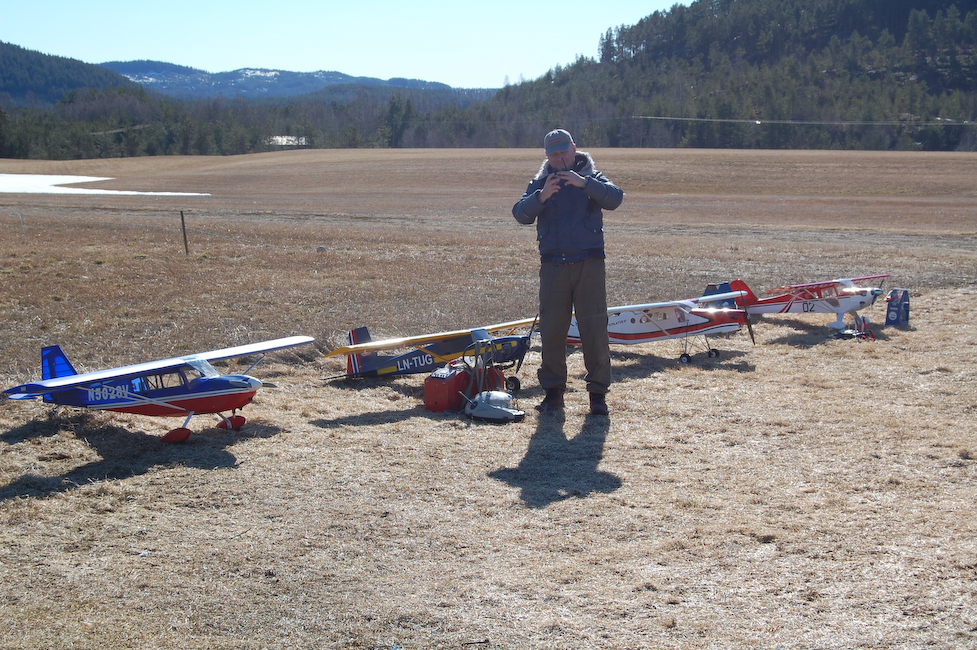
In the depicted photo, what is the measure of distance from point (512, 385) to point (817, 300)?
279 inches

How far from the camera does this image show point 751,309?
44.3 ft

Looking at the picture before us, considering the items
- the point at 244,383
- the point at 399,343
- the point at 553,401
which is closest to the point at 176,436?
the point at 244,383

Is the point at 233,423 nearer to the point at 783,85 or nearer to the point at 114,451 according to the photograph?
the point at 114,451

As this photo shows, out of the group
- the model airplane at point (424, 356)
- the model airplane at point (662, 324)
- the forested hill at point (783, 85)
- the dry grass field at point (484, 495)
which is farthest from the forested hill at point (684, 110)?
the model airplane at point (424, 356)

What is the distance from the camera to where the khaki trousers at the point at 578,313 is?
25.0 ft

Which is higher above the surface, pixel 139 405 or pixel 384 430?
pixel 139 405

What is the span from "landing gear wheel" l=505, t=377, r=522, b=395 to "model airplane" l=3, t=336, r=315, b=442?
324 centimetres

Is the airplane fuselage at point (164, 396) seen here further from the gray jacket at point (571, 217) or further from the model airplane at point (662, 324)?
the model airplane at point (662, 324)

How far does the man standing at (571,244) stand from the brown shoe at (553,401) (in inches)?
15.1

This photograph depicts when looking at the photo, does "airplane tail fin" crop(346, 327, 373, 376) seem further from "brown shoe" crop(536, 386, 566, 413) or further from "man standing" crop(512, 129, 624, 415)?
"man standing" crop(512, 129, 624, 415)

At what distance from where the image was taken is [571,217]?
24.7ft

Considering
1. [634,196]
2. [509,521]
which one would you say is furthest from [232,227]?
[634,196]

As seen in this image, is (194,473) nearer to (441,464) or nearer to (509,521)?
(441,464)

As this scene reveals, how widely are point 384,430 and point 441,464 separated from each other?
4.04 feet
